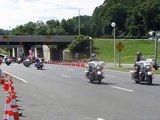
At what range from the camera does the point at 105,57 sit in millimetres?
104938

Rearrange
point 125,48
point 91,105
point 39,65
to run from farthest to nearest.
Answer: point 125,48 → point 39,65 → point 91,105

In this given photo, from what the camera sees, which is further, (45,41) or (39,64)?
(45,41)

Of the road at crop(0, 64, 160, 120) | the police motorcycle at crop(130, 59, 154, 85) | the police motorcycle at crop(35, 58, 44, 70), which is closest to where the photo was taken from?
the road at crop(0, 64, 160, 120)

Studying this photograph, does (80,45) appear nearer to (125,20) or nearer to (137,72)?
(125,20)

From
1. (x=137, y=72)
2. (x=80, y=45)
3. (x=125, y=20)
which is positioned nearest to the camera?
(x=137, y=72)

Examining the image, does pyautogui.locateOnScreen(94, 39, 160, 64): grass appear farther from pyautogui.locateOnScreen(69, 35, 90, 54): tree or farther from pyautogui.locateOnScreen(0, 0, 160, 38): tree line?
pyautogui.locateOnScreen(0, 0, 160, 38): tree line

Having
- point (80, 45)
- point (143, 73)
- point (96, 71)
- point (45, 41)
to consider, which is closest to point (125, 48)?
point (80, 45)

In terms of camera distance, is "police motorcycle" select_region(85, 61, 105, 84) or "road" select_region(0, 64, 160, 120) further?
"police motorcycle" select_region(85, 61, 105, 84)

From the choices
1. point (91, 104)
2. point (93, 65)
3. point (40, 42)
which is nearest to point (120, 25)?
point (40, 42)

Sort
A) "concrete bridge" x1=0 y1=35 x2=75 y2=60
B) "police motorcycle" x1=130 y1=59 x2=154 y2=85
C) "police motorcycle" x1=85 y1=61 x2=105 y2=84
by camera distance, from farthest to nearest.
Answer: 1. "concrete bridge" x1=0 y1=35 x2=75 y2=60
2. "police motorcycle" x1=85 y1=61 x2=105 y2=84
3. "police motorcycle" x1=130 y1=59 x2=154 y2=85

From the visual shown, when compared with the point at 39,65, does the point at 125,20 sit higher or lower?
higher

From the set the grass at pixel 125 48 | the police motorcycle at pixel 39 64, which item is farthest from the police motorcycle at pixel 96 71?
the grass at pixel 125 48

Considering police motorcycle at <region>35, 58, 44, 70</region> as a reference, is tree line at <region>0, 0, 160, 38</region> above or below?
above

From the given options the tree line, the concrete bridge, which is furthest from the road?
the tree line
